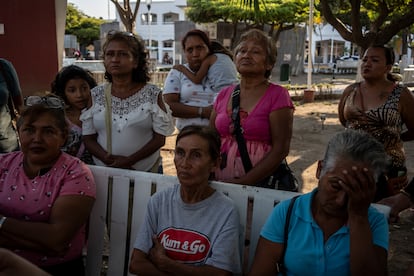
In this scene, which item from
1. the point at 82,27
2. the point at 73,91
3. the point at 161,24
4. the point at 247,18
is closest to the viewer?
the point at 73,91

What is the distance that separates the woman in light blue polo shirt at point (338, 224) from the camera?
1.77 metres

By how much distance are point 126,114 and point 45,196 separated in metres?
0.89

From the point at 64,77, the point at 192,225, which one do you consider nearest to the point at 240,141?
the point at 192,225

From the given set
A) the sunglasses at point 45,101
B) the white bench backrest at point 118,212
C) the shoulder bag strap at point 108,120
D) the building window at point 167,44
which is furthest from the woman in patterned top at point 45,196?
the building window at point 167,44

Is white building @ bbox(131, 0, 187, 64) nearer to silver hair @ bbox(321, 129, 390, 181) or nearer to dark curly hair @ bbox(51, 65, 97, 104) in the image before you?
dark curly hair @ bbox(51, 65, 97, 104)

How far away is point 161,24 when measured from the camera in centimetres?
5269

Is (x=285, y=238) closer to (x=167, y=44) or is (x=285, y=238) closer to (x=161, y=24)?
(x=167, y=44)

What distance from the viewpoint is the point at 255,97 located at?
266 cm

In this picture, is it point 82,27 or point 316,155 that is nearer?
point 316,155

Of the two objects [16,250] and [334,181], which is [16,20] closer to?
[16,250]

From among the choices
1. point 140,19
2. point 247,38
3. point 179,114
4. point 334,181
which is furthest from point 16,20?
point 140,19

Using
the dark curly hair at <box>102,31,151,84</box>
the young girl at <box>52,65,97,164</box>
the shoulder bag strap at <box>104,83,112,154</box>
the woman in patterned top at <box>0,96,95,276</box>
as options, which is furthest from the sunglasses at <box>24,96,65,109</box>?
the young girl at <box>52,65,97,164</box>

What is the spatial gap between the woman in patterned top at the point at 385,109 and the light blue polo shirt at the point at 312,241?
1.34m

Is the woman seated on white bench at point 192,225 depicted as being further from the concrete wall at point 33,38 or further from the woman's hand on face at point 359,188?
the concrete wall at point 33,38
